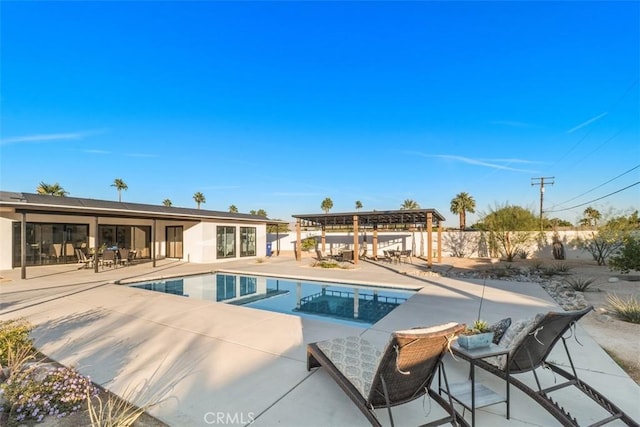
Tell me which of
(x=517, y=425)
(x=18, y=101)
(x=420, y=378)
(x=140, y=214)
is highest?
(x=18, y=101)

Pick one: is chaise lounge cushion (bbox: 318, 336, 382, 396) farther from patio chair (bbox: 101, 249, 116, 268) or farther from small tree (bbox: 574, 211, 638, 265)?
small tree (bbox: 574, 211, 638, 265)

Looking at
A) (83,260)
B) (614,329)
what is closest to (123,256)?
(83,260)

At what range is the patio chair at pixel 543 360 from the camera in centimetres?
241

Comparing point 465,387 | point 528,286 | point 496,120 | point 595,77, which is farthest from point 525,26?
point 465,387

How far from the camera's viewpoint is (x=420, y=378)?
2.38m

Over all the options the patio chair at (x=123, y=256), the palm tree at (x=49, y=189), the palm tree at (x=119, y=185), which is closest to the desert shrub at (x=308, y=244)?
the patio chair at (x=123, y=256)

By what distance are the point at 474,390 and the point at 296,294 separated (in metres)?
7.18

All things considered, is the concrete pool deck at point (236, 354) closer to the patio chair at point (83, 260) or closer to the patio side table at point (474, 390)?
the patio side table at point (474, 390)

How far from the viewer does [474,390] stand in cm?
262

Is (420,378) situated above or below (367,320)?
above

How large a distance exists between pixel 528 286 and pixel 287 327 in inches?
308

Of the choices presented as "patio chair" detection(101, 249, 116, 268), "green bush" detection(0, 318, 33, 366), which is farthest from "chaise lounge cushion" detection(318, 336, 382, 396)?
"patio chair" detection(101, 249, 116, 268)

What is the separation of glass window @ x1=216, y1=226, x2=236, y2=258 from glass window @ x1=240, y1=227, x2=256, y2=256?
1.98 ft

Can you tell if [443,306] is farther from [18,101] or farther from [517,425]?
[18,101]
